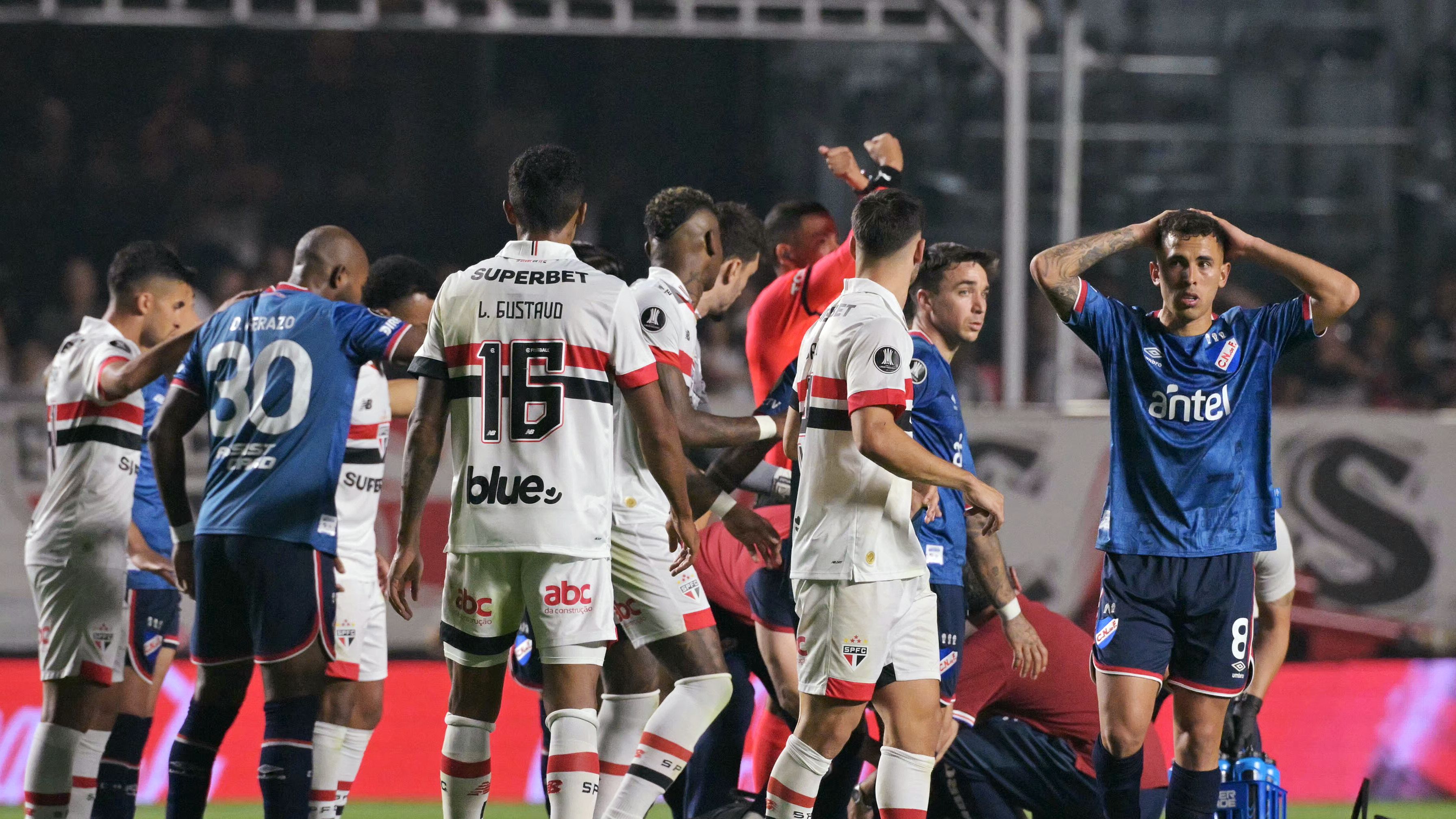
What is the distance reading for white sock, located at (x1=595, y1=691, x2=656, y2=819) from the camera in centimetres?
523

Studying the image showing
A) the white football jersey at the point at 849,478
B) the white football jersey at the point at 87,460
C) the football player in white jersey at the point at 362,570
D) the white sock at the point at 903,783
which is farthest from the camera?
the white football jersey at the point at 87,460

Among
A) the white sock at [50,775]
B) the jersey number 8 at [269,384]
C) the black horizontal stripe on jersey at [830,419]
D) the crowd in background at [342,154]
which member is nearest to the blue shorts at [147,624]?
the white sock at [50,775]

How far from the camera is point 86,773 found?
5.85 meters

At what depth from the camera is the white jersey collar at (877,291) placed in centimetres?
477

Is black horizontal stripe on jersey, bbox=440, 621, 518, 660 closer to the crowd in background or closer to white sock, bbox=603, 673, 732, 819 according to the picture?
white sock, bbox=603, 673, 732, 819

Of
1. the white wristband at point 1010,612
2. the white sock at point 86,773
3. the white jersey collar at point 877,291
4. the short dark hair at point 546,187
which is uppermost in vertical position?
the short dark hair at point 546,187

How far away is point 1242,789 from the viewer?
5441 mm

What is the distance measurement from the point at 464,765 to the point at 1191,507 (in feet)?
8.25

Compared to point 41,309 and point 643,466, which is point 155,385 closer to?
point 643,466

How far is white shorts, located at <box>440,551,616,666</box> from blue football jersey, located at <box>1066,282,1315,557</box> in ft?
6.06

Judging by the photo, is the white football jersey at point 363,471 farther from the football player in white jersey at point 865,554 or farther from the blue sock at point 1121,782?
the blue sock at point 1121,782

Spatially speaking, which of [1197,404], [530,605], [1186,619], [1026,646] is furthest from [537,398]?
[1186,619]

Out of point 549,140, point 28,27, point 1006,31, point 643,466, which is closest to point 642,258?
point 549,140

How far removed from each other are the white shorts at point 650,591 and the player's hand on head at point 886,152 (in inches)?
75.6
